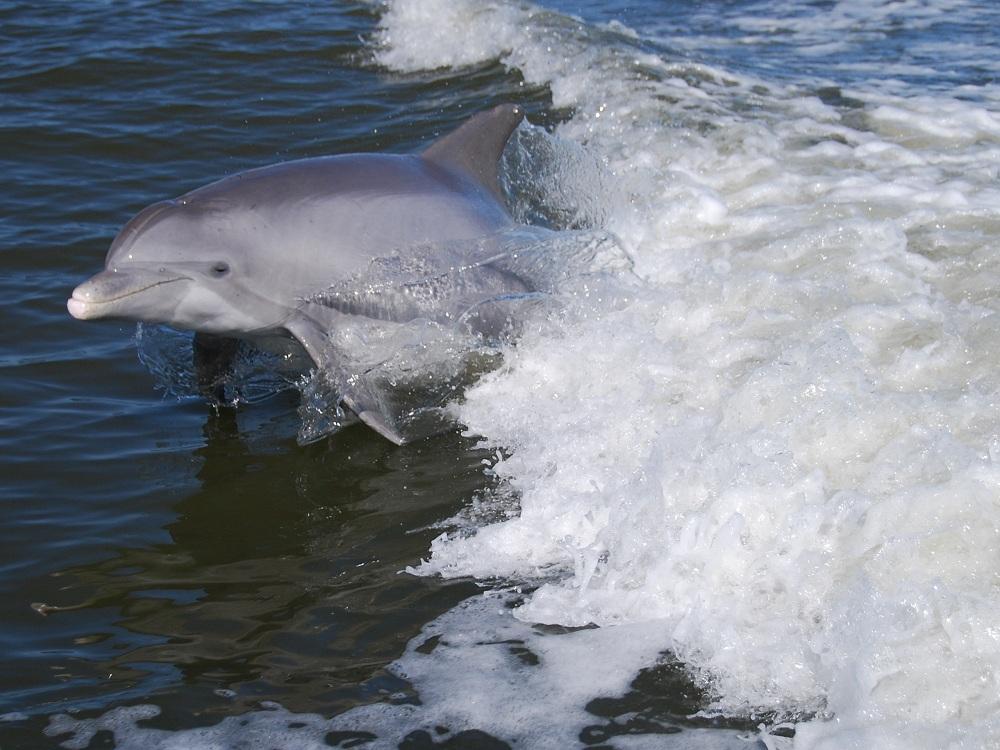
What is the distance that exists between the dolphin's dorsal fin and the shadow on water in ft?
6.64

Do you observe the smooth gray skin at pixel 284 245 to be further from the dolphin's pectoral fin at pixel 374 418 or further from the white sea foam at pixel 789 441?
the white sea foam at pixel 789 441

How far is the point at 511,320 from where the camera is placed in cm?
809

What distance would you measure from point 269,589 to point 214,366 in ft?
8.32

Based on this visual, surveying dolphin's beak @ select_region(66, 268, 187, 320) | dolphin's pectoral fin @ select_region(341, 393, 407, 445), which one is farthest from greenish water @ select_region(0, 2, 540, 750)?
dolphin's beak @ select_region(66, 268, 187, 320)

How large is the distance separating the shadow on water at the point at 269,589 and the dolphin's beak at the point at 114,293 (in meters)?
1.04

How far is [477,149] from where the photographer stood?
8609mm

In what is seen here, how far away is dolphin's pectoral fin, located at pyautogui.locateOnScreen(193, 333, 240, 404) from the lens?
8.15 m

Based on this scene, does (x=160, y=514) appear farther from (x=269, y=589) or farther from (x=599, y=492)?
(x=599, y=492)

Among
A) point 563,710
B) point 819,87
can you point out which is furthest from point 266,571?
point 819,87

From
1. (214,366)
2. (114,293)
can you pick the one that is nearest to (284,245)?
(214,366)

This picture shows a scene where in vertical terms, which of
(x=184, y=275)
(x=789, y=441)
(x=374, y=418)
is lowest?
(x=374, y=418)

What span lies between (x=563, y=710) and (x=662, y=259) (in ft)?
16.5

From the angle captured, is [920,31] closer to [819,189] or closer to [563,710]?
[819,189]

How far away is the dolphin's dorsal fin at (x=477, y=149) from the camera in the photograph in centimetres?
853
